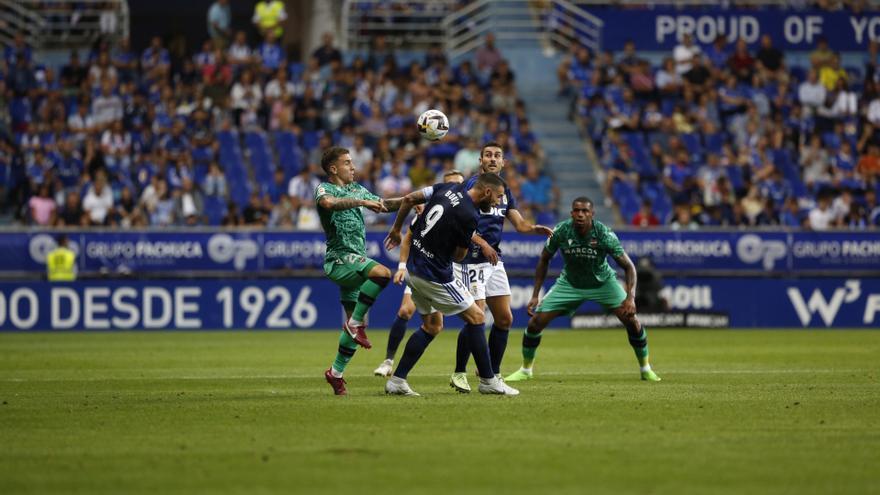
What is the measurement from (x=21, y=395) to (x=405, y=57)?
23.5 meters

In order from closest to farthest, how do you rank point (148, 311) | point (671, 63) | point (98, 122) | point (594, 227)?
point (594, 227) < point (148, 311) < point (98, 122) < point (671, 63)

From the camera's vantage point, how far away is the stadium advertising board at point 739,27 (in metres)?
37.6

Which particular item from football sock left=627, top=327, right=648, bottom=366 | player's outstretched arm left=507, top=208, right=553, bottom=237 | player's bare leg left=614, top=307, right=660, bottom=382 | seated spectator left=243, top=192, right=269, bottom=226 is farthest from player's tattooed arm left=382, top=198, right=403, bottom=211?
seated spectator left=243, top=192, right=269, bottom=226

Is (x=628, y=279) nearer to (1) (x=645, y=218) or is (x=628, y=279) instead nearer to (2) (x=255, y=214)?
(1) (x=645, y=218)

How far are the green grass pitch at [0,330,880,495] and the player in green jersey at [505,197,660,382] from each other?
1.51ft

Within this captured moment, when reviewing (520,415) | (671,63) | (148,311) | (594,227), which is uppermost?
(671,63)

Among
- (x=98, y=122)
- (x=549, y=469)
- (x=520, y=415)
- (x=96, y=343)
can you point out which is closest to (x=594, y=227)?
(x=520, y=415)

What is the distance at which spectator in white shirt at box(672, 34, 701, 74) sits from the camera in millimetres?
36312

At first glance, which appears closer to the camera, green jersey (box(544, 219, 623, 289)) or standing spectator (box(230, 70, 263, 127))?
green jersey (box(544, 219, 623, 289))

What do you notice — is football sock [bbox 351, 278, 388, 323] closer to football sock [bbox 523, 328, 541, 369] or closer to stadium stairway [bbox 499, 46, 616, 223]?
football sock [bbox 523, 328, 541, 369]

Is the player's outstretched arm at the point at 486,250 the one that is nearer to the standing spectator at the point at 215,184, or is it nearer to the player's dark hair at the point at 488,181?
the player's dark hair at the point at 488,181

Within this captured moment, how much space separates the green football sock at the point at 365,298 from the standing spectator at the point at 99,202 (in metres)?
16.8

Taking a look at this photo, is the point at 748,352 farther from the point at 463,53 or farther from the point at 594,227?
the point at 463,53

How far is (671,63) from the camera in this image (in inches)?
1422
